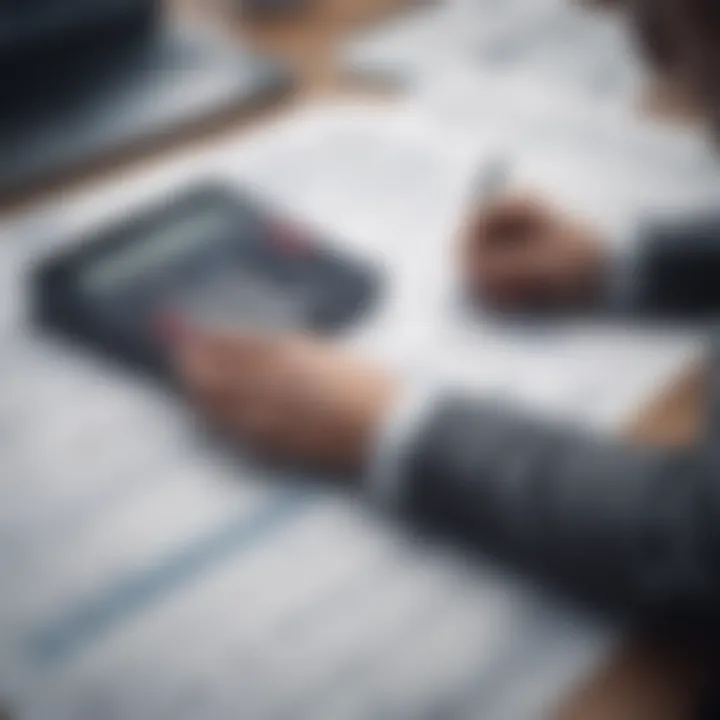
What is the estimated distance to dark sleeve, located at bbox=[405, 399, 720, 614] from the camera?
1.54 ft

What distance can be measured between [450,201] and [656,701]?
0.35 m

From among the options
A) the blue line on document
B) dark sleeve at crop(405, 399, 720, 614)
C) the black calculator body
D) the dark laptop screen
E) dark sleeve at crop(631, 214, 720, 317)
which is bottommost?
dark sleeve at crop(405, 399, 720, 614)

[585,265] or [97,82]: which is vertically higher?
[97,82]

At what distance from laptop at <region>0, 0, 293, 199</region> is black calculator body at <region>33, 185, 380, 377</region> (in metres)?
0.15

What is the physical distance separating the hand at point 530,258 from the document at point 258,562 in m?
0.02

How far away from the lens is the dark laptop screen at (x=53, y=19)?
0.82 m

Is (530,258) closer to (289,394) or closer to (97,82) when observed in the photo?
(289,394)

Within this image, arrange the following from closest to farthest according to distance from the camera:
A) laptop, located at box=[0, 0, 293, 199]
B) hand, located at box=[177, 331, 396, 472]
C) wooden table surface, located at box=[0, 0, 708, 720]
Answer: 1. wooden table surface, located at box=[0, 0, 708, 720]
2. hand, located at box=[177, 331, 396, 472]
3. laptop, located at box=[0, 0, 293, 199]

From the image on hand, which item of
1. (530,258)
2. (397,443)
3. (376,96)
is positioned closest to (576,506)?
(397,443)

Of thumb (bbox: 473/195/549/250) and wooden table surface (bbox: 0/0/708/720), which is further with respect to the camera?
thumb (bbox: 473/195/549/250)

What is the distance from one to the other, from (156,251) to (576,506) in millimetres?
248

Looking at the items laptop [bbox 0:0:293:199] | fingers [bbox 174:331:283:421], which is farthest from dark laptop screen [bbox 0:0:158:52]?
fingers [bbox 174:331:283:421]

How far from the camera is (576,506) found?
0.49 meters

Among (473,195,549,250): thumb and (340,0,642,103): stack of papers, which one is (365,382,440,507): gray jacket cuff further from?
(340,0,642,103): stack of papers
